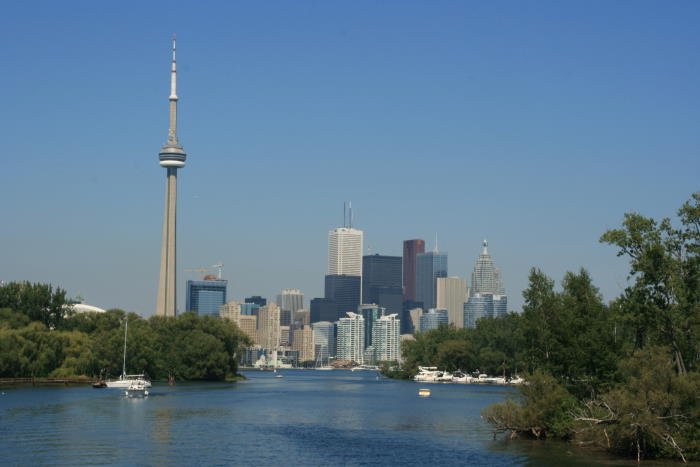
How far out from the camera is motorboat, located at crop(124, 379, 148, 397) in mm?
125625

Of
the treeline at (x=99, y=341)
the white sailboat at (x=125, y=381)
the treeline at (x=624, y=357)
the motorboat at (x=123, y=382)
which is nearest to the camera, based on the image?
the treeline at (x=624, y=357)

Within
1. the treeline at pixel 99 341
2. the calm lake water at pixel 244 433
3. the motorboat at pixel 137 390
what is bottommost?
the calm lake water at pixel 244 433

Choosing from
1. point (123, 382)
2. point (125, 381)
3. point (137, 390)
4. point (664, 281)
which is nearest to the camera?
point (664, 281)

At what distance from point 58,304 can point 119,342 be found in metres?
22.2

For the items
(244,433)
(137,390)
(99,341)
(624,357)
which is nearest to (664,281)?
(624,357)

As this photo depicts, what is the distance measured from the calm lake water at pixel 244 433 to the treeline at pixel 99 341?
21.9 metres

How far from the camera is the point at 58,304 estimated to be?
573ft

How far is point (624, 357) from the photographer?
7200 cm

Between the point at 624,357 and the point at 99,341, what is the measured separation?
10311 centimetres

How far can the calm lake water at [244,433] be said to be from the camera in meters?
64.6

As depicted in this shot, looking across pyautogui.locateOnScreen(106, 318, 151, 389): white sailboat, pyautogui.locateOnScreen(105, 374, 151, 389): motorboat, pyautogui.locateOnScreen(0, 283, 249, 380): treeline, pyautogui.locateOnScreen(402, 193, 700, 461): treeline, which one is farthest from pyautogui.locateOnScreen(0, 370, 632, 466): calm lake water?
pyautogui.locateOnScreen(0, 283, 249, 380): treeline

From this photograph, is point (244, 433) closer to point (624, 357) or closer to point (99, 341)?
point (624, 357)

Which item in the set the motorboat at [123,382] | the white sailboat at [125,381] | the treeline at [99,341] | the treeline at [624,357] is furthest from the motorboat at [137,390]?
the treeline at [624,357]

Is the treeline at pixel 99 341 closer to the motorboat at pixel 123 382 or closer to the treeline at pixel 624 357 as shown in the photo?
the motorboat at pixel 123 382
